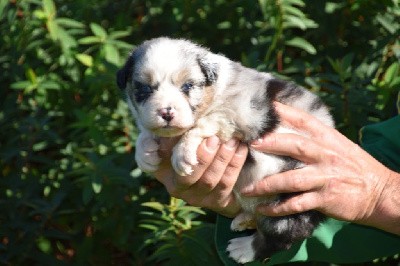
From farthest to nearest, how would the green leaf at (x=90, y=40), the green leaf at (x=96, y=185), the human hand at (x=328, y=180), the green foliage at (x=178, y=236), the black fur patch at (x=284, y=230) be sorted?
the green leaf at (x=90, y=40)
the green leaf at (x=96, y=185)
the green foliage at (x=178, y=236)
the black fur patch at (x=284, y=230)
the human hand at (x=328, y=180)

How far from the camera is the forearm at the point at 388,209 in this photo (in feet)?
11.7

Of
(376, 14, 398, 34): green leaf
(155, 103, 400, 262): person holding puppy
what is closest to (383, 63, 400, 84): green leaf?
(376, 14, 398, 34): green leaf

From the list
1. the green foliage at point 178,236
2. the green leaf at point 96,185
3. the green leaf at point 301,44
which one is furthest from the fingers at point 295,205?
the green leaf at point 301,44

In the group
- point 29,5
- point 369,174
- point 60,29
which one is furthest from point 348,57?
point 29,5

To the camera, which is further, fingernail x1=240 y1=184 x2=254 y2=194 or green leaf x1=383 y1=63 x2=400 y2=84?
green leaf x1=383 y1=63 x2=400 y2=84

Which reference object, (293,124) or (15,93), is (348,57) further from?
(15,93)

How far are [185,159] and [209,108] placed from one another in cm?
21

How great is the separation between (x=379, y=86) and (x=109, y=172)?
4.48 ft

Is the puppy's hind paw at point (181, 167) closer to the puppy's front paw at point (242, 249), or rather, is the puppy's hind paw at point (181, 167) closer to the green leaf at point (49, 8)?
the puppy's front paw at point (242, 249)

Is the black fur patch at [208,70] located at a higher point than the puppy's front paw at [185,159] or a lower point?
higher

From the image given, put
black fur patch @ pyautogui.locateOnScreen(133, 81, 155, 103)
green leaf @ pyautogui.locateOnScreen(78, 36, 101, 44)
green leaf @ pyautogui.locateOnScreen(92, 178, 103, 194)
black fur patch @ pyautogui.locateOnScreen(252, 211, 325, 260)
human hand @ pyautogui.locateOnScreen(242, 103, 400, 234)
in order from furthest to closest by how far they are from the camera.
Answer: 1. green leaf @ pyautogui.locateOnScreen(78, 36, 101, 44)
2. green leaf @ pyautogui.locateOnScreen(92, 178, 103, 194)
3. black fur patch @ pyautogui.locateOnScreen(252, 211, 325, 260)
4. human hand @ pyautogui.locateOnScreen(242, 103, 400, 234)
5. black fur patch @ pyautogui.locateOnScreen(133, 81, 155, 103)

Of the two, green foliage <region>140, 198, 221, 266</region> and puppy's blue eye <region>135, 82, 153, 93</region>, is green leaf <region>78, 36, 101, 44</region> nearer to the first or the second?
green foliage <region>140, 198, 221, 266</region>

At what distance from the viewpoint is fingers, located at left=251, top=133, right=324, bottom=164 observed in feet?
10.9

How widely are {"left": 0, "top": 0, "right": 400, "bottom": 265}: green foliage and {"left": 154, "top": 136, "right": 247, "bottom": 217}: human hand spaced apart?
36.4 inches
